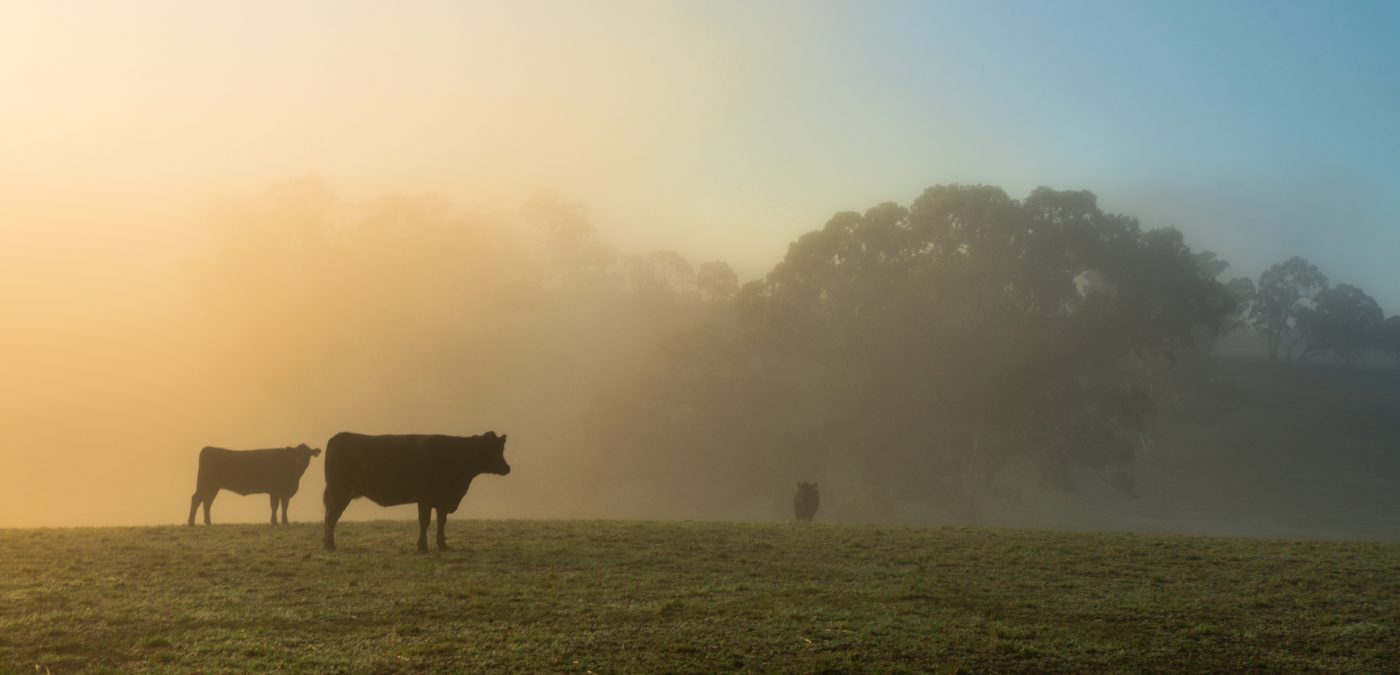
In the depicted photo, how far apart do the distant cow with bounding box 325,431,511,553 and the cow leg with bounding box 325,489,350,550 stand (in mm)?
18

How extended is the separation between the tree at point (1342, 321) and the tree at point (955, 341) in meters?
54.8

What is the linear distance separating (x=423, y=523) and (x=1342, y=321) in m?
111

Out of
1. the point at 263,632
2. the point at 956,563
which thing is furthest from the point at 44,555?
the point at 956,563

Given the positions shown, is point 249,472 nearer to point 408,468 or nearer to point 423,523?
point 408,468

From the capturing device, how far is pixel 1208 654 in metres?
13.5

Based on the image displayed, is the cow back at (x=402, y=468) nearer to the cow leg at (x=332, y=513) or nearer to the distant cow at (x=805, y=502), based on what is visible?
the cow leg at (x=332, y=513)

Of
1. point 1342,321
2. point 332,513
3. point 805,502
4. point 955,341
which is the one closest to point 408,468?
point 332,513

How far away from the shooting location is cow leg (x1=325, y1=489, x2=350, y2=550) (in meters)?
20.4

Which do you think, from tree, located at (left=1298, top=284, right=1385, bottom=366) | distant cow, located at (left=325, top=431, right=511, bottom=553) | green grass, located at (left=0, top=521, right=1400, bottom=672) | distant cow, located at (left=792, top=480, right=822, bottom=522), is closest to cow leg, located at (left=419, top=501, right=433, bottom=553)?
distant cow, located at (left=325, top=431, right=511, bottom=553)

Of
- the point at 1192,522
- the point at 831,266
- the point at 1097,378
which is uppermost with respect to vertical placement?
the point at 831,266

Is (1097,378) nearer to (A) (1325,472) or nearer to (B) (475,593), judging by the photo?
(A) (1325,472)

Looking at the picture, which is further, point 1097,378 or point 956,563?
point 1097,378

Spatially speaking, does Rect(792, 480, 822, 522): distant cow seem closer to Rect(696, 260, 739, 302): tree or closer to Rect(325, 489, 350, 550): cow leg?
Rect(325, 489, 350, 550): cow leg

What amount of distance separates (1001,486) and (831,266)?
15513 mm
